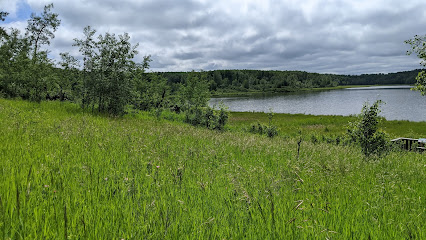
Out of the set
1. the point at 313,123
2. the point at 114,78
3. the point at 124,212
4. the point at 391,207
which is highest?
the point at 114,78

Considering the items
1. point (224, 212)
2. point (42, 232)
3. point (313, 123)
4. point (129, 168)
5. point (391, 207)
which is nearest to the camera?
point (42, 232)

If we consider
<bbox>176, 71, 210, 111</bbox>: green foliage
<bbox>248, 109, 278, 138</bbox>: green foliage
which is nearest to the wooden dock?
<bbox>248, 109, 278, 138</bbox>: green foliage

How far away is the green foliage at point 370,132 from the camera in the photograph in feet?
29.8

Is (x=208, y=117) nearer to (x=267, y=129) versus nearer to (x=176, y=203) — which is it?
(x=267, y=129)

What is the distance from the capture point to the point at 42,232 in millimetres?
1901

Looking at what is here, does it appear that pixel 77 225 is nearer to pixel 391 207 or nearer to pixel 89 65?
pixel 391 207

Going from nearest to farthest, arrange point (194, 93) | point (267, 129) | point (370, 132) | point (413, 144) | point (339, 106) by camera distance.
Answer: point (370, 132) < point (413, 144) < point (267, 129) < point (194, 93) < point (339, 106)

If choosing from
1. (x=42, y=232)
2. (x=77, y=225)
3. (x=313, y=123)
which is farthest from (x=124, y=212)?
(x=313, y=123)

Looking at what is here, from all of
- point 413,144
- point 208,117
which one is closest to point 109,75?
point 208,117

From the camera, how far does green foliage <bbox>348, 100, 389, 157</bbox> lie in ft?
29.8

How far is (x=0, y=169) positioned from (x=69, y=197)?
150 centimetres

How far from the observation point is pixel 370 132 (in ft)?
30.9

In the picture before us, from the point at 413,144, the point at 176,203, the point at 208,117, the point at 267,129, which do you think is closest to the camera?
the point at 176,203

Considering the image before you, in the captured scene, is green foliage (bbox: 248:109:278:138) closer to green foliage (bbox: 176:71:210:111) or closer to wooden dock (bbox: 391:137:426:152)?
green foliage (bbox: 176:71:210:111)
